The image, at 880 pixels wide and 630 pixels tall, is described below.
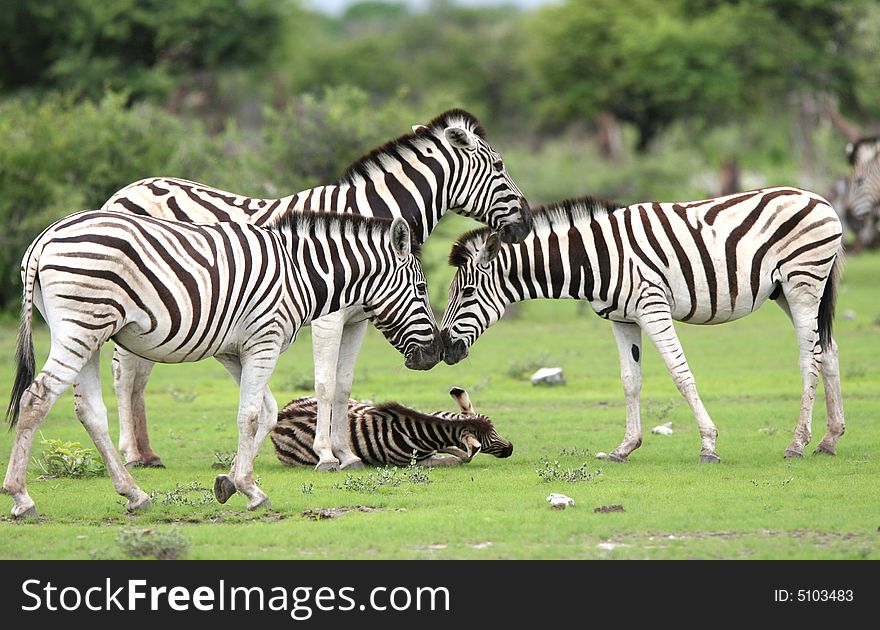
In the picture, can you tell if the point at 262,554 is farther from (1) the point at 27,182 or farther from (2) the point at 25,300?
(1) the point at 27,182

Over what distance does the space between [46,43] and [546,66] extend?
70.5 feet

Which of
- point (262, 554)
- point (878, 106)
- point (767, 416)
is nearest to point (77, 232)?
point (262, 554)

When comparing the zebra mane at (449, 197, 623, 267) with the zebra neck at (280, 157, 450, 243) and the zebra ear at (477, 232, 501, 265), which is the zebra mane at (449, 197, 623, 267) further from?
the zebra neck at (280, 157, 450, 243)

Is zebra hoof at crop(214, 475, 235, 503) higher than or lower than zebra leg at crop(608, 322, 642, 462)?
lower

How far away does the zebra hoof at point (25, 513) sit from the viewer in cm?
874

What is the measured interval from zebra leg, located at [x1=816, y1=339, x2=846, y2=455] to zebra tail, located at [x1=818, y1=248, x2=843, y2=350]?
0.09 metres

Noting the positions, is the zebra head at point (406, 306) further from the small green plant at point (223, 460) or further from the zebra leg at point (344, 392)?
the small green plant at point (223, 460)

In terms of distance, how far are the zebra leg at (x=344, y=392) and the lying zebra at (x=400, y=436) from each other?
9 centimetres

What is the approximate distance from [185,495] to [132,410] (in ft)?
6.82

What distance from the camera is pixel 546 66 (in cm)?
5516

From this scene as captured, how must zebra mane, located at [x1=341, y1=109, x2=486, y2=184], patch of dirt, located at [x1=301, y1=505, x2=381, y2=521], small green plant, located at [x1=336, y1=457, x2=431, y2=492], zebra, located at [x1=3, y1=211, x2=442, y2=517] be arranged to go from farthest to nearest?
zebra mane, located at [x1=341, y1=109, x2=486, y2=184]
small green plant, located at [x1=336, y1=457, x2=431, y2=492]
patch of dirt, located at [x1=301, y1=505, x2=381, y2=521]
zebra, located at [x1=3, y1=211, x2=442, y2=517]

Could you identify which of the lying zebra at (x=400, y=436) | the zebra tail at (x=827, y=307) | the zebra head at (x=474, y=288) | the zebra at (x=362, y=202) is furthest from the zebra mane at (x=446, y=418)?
the zebra tail at (x=827, y=307)

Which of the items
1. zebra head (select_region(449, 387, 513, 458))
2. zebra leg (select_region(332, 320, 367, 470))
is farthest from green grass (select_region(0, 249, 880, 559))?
zebra leg (select_region(332, 320, 367, 470))

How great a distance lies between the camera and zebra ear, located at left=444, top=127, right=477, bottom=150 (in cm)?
1159
